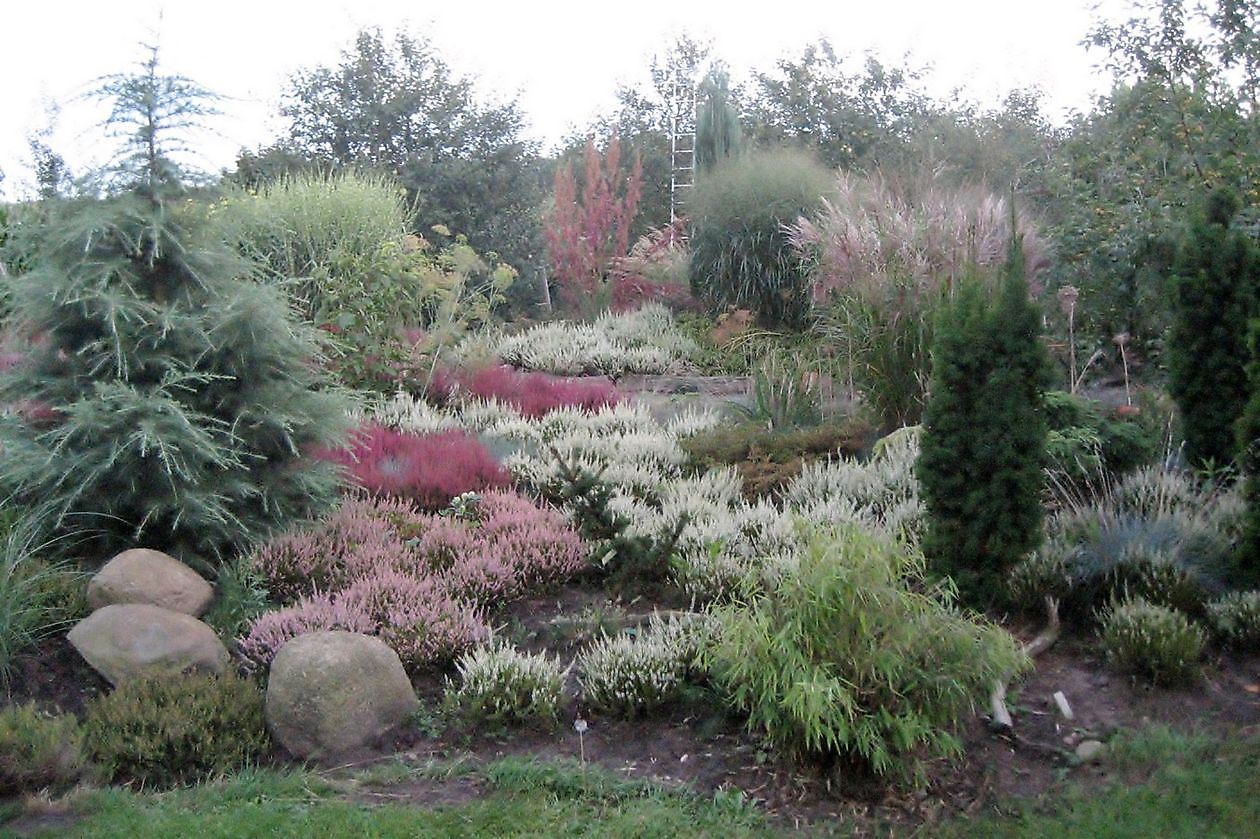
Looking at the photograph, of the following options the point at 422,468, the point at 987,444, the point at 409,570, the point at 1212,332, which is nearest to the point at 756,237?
the point at 422,468

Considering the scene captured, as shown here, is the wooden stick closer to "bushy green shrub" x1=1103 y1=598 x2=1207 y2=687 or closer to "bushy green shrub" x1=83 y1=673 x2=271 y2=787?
"bushy green shrub" x1=1103 y1=598 x2=1207 y2=687

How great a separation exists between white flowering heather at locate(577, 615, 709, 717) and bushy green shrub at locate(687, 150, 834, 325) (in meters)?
9.32

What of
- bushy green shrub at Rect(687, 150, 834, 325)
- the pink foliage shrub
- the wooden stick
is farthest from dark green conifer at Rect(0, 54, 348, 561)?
bushy green shrub at Rect(687, 150, 834, 325)

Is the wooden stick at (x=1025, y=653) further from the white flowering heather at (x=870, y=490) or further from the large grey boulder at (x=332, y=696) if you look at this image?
the large grey boulder at (x=332, y=696)

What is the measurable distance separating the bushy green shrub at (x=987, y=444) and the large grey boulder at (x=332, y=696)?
2.33m

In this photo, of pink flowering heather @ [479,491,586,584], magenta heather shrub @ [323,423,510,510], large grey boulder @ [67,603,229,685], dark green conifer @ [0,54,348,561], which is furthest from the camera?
magenta heather shrub @ [323,423,510,510]

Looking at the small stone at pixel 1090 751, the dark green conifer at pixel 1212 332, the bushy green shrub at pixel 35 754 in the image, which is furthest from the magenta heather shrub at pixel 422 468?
the dark green conifer at pixel 1212 332

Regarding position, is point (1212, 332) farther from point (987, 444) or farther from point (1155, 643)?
point (1155, 643)

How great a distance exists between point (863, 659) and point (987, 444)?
136cm

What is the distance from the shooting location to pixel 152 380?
5.41m

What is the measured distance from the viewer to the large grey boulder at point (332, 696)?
158 inches

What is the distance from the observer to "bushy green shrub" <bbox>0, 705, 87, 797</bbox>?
3.58 m

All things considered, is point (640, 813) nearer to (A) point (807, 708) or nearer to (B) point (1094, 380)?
(A) point (807, 708)

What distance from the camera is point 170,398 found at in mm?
5258
